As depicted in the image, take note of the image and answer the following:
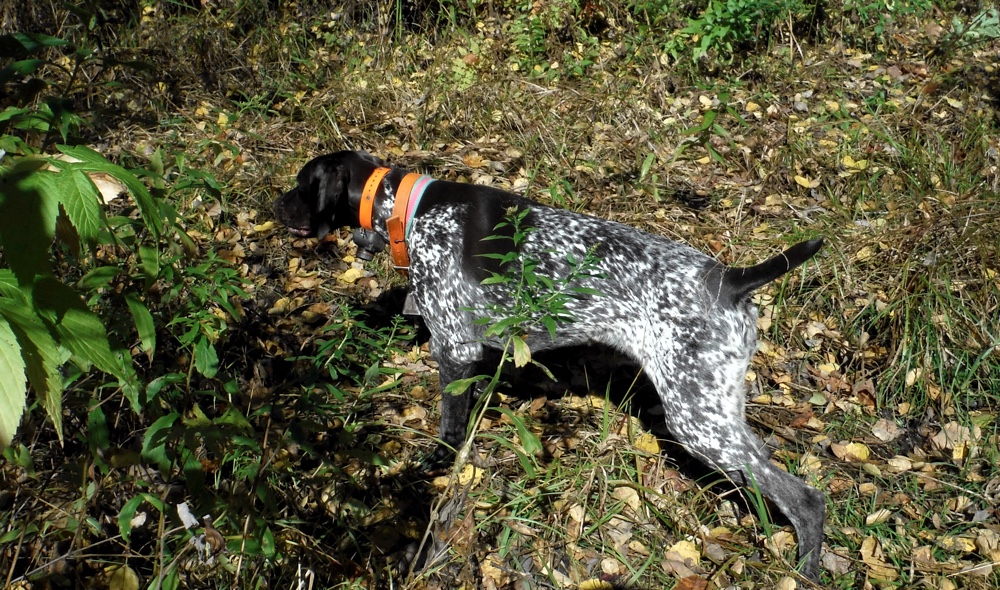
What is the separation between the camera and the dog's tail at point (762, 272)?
10.3 feet

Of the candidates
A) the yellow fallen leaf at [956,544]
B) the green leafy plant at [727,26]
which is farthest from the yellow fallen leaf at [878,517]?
the green leafy plant at [727,26]

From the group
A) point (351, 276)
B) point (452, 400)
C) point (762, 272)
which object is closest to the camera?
point (762, 272)

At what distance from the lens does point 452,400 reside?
388 cm

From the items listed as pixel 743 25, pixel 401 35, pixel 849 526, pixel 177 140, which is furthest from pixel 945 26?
pixel 177 140

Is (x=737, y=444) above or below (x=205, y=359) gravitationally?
below

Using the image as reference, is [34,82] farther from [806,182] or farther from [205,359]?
[806,182]

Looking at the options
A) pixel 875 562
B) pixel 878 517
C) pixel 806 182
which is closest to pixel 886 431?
pixel 878 517

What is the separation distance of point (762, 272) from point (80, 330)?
8.80ft

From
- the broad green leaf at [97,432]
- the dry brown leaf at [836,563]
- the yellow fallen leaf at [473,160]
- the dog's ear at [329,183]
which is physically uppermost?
the dog's ear at [329,183]

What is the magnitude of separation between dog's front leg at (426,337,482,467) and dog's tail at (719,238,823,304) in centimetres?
133

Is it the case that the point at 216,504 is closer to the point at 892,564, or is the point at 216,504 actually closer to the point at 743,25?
the point at 892,564

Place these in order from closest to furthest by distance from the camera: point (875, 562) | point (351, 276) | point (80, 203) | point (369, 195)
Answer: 1. point (80, 203)
2. point (875, 562)
3. point (369, 195)
4. point (351, 276)

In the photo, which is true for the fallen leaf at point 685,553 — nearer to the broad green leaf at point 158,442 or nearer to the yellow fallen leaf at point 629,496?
the yellow fallen leaf at point 629,496

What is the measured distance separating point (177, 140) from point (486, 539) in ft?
14.3
